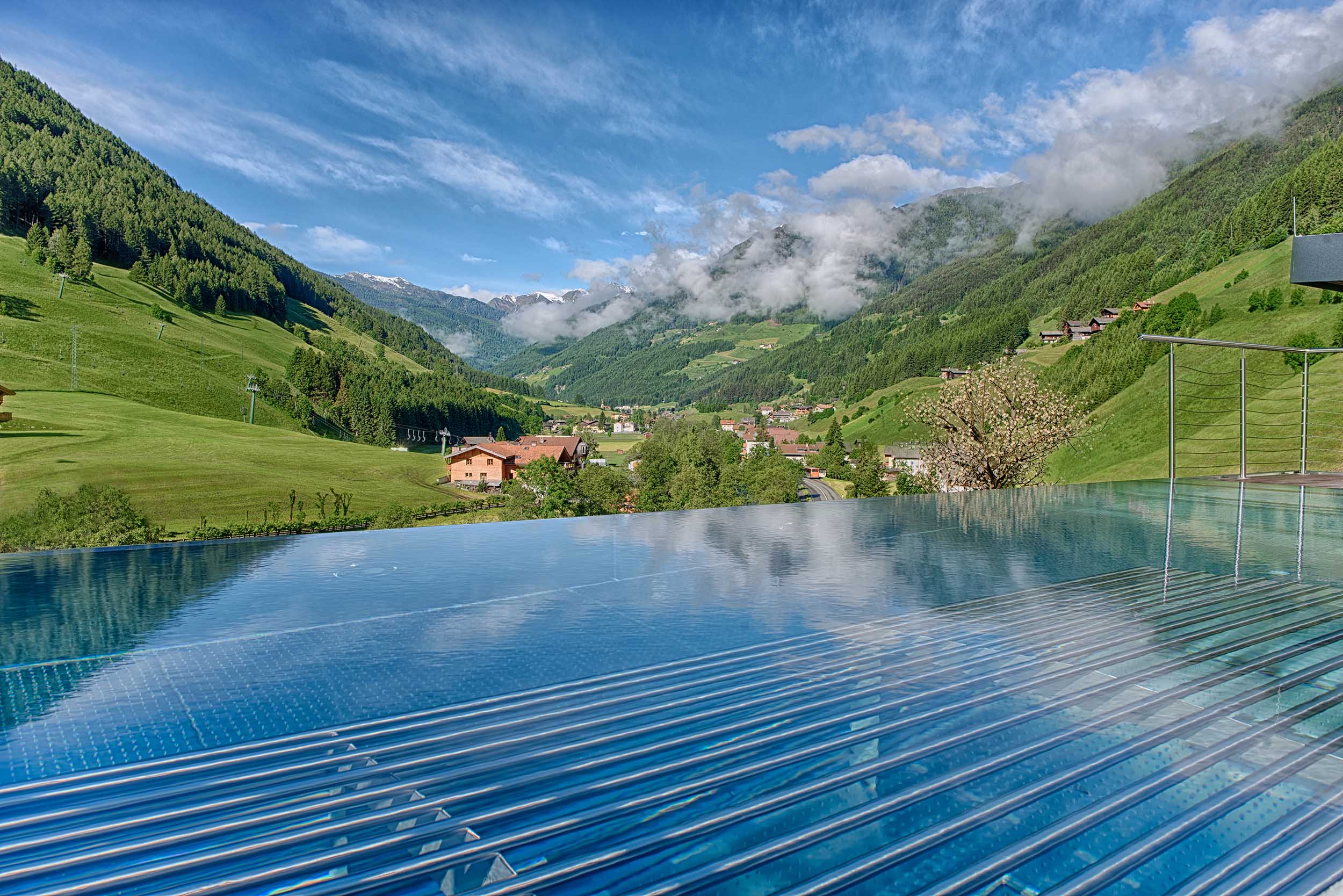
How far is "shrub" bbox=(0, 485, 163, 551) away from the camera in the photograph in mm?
31000

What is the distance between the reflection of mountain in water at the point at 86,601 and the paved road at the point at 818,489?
4656 cm

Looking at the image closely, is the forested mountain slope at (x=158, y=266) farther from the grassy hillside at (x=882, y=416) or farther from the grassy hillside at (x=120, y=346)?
the grassy hillside at (x=882, y=416)

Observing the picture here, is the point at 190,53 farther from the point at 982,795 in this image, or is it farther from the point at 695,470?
the point at 982,795

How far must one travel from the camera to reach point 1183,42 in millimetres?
175250

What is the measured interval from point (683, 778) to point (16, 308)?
229ft

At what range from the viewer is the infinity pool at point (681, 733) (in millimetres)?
963

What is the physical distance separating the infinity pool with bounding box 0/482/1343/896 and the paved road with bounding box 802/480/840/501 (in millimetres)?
47029

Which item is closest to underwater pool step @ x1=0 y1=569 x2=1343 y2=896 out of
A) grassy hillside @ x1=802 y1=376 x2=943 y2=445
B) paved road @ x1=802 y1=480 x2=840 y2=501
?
paved road @ x1=802 y1=480 x2=840 y2=501

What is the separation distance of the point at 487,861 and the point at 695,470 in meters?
52.5

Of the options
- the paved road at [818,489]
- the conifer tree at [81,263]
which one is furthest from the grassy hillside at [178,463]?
the paved road at [818,489]

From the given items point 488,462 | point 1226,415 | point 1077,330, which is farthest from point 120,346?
point 1077,330

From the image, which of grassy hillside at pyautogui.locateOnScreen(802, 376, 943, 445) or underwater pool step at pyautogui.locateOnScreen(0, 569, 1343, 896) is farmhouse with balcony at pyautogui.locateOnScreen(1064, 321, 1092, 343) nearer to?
grassy hillside at pyautogui.locateOnScreen(802, 376, 943, 445)

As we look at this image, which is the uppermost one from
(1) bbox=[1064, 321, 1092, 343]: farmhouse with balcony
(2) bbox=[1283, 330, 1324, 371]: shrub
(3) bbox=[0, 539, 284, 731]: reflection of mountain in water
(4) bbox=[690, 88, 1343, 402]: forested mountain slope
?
(4) bbox=[690, 88, 1343, 402]: forested mountain slope

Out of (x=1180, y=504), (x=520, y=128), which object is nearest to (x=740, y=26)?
(x=1180, y=504)
